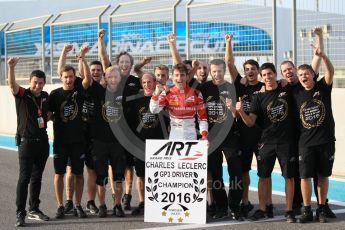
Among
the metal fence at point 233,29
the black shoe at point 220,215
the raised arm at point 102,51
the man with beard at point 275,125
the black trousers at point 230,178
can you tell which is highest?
the metal fence at point 233,29

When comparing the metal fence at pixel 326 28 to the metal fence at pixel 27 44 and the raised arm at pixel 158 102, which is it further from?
the metal fence at pixel 27 44

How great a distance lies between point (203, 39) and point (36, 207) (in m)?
6.44

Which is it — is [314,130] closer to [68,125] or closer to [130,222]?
[130,222]

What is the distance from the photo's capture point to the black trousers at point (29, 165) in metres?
8.27

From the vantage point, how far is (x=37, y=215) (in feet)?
27.6

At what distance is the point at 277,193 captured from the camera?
1046 centimetres

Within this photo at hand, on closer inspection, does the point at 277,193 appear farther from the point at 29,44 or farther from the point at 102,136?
the point at 29,44

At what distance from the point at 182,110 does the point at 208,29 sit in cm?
573

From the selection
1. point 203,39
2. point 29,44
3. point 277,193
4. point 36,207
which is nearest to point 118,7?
point 203,39

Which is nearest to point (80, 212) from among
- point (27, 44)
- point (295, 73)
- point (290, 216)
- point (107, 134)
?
point (107, 134)

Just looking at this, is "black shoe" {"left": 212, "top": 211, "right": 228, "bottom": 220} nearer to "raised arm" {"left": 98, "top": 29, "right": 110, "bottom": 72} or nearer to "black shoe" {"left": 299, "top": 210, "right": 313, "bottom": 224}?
"black shoe" {"left": 299, "top": 210, "right": 313, "bottom": 224}

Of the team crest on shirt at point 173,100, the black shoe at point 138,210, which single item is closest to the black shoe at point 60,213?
the black shoe at point 138,210

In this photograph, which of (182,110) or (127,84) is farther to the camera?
(127,84)

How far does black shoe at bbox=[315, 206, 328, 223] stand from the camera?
8.01 m
